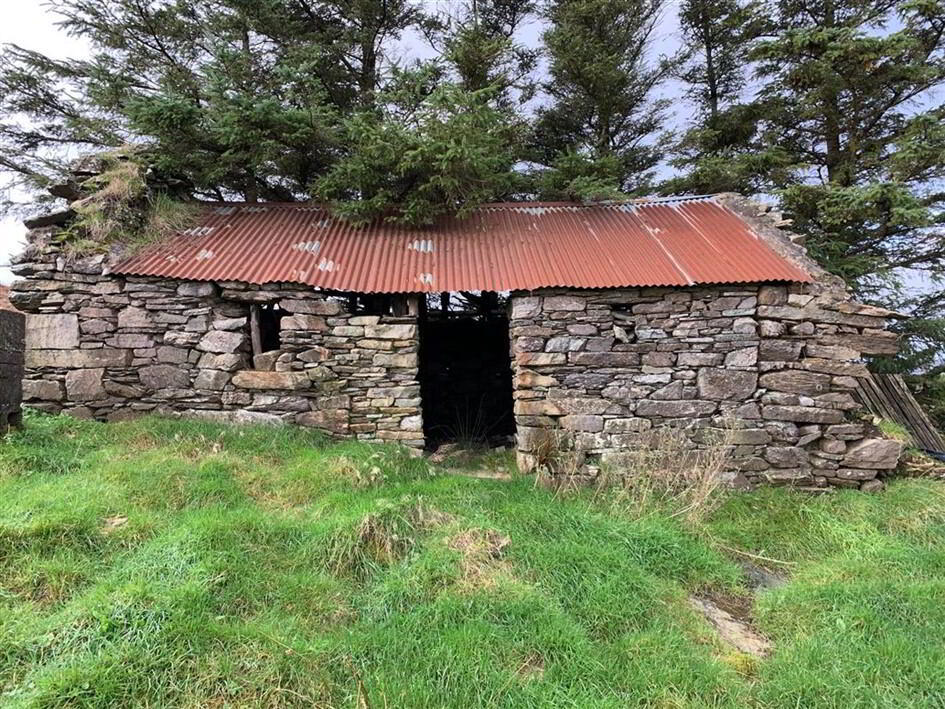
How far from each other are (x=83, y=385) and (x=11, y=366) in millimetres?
1283

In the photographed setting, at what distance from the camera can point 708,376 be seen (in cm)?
555

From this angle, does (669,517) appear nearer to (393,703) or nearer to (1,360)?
(393,703)

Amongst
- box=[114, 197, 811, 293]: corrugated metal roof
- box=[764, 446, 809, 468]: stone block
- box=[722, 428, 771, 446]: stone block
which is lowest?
box=[764, 446, 809, 468]: stone block

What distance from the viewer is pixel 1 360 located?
4.48 meters

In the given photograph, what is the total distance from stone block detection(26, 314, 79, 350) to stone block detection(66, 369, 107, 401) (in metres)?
0.35

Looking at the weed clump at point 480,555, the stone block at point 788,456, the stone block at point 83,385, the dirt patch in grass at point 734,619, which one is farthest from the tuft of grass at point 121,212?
the stone block at point 788,456

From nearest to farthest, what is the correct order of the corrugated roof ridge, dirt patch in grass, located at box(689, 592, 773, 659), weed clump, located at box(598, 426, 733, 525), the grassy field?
the grassy field, dirt patch in grass, located at box(689, 592, 773, 659), weed clump, located at box(598, 426, 733, 525), the corrugated roof ridge

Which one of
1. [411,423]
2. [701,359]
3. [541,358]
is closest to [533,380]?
[541,358]

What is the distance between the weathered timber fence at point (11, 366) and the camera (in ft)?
14.9

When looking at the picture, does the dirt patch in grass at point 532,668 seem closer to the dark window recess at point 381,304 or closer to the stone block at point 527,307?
the stone block at point 527,307

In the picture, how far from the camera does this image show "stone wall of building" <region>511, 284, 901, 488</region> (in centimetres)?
547

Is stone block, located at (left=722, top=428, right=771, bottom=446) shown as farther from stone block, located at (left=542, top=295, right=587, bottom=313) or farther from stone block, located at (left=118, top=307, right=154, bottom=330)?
stone block, located at (left=118, top=307, right=154, bottom=330)

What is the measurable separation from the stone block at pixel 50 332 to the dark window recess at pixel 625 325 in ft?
21.2

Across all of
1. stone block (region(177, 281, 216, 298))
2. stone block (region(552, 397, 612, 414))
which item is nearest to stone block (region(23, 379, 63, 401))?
stone block (region(177, 281, 216, 298))
